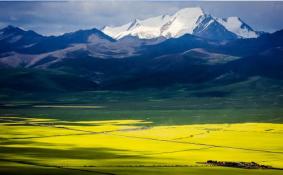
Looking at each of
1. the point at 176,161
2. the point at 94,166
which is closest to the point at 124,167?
the point at 94,166

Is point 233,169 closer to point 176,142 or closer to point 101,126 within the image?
point 176,142

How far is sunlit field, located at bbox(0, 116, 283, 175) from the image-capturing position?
8375 centimetres

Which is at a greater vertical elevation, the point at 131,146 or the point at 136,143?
the point at 136,143

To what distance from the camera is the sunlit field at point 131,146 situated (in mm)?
83750

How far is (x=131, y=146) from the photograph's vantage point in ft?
371

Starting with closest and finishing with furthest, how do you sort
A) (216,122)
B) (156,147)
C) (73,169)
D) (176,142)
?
(73,169) < (156,147) < (176,142) < (216,122)

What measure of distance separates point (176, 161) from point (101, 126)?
230ft

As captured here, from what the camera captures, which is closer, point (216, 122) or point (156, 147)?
point (156, 147)

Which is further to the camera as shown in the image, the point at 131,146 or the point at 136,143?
the point at 136,143

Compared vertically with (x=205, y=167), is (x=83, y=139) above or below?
above

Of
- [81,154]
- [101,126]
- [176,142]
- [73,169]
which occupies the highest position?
[101,126]

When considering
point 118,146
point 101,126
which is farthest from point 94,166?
point 101,126

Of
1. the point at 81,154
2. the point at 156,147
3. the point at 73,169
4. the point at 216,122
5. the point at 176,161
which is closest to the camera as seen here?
the point at 73,169

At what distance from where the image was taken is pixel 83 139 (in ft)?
415
